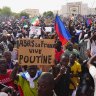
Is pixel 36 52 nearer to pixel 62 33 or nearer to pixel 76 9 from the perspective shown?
pixel 62 33

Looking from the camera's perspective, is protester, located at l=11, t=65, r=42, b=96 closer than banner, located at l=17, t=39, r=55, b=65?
Yes

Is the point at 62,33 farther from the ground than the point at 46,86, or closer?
closer

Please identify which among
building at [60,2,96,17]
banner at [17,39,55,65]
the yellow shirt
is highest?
banner at [17,39,55,65]

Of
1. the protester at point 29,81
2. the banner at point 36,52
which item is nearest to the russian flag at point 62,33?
the banner at point 36,52

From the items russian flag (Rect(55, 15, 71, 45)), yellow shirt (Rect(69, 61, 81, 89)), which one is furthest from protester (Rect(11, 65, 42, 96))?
russian flag (Rect(55, 15, 71, 45))

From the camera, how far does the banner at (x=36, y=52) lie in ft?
21.5

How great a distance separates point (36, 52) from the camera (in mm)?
6742

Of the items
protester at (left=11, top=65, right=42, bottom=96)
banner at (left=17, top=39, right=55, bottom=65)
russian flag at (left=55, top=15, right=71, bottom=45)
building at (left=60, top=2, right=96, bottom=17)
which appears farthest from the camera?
building at (left=60, top=2, right=96, bottom=17)

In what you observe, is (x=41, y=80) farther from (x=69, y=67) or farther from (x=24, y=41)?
(x=69, y=67)

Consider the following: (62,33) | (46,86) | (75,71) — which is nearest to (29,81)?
(75,71)

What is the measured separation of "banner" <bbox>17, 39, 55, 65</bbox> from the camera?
6.57 metres

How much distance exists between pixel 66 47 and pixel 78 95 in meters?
3.58

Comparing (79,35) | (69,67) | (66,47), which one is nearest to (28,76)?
(69,67)

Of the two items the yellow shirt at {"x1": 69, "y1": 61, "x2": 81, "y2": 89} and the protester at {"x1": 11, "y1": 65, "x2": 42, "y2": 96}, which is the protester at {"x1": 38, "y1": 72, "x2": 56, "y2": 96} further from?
the yellow shirt at {"x1": 69, "y1": 61, "x2": 81, "y2": 89}
